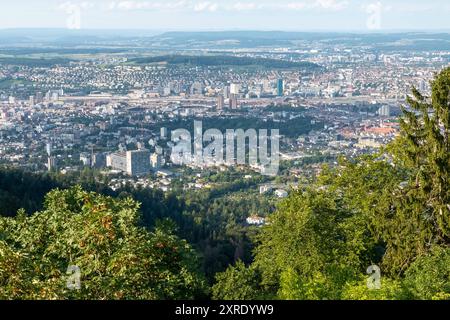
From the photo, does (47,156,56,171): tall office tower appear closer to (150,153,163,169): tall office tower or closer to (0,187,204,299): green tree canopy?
(150,153,163,169): tall office tower

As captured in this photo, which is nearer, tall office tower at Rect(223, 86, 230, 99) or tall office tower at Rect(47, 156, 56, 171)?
tall office tower at Rect(47, 156, 56, 171)

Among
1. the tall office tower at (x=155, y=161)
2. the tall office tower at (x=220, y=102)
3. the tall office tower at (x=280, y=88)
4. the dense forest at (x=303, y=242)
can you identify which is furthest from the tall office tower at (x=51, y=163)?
the tall office tower at (x=280, y=88)

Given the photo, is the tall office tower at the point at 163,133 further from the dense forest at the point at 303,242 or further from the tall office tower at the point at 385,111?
the dense forest at the point at 303,242

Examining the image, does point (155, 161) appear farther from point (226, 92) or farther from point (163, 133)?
point (226, 92)

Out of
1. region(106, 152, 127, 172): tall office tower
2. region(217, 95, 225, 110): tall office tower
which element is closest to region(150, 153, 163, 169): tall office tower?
region(106, 152, 127, 172): tall office tower

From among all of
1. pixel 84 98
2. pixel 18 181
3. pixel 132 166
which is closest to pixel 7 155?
pixel 132 166

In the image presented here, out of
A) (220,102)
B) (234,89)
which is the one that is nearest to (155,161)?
(220,102)
